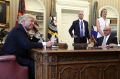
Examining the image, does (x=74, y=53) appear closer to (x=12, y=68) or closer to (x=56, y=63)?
(x=56, y=63)

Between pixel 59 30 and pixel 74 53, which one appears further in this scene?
pixel 59 30

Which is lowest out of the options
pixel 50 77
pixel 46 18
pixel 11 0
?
pixel 50 77

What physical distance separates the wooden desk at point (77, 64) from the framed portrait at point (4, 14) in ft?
11.8

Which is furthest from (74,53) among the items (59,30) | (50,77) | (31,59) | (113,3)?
(113,3)

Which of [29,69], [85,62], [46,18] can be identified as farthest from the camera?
[46,18]

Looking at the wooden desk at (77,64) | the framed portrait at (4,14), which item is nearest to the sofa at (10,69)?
the wooden desk at (77,64)

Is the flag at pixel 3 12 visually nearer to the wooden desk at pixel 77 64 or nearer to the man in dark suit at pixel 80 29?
the man in dark suit at pixel 80 29

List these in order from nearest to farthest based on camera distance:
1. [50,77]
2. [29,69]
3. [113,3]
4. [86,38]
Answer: [50,77], [29,69], [86,38], [113,3]

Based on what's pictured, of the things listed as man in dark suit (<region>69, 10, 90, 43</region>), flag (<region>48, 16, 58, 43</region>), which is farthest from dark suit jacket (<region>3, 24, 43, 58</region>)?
flag (<region>48, 16, 58, 43</region>)

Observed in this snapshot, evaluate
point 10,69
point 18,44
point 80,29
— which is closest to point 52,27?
point 80,29

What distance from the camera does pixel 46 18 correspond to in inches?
317

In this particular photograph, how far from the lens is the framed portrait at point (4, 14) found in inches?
270

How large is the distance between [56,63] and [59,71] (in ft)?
0.41

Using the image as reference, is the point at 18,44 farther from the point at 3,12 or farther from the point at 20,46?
the point at 3,12
